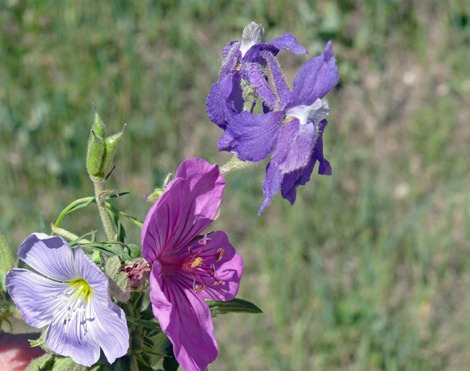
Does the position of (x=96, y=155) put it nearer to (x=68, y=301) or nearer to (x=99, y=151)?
(x=99, y=151)

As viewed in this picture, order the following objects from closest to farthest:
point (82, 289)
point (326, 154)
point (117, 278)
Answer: point (117, 278) → point (82, 289) → point (326, 154)

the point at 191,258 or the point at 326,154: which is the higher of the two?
the point at 326,154

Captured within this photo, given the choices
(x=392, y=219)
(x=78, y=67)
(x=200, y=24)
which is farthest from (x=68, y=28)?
(x=392, y=219)

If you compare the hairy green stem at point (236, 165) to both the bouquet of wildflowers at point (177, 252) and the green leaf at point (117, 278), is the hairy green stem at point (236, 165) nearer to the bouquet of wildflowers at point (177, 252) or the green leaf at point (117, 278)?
the bouquet of wildflowers at point (177, 252)

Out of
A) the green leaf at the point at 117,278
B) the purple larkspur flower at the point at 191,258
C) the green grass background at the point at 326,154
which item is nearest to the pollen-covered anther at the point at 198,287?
the purple larkspur flower at the point at 191,258

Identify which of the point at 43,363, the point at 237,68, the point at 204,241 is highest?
the point at 237,68

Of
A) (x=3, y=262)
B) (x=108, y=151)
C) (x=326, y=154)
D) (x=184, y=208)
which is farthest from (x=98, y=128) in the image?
(x=326, y=154)
